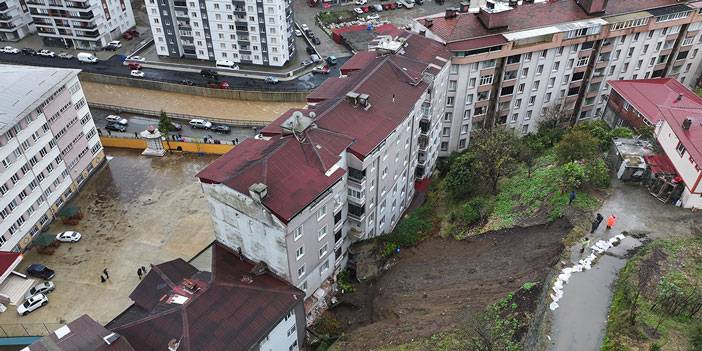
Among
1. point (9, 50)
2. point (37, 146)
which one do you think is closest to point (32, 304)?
point (37, 146)

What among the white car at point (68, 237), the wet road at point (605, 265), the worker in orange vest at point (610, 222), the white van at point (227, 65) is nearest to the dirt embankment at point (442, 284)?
the wet road at point (605, 265)

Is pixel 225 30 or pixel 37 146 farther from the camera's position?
pixel 225 30

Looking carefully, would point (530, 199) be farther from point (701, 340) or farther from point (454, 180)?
point (701, 340)

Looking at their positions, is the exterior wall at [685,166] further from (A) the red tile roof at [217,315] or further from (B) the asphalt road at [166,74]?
(B) the asphalt road at [166,74]

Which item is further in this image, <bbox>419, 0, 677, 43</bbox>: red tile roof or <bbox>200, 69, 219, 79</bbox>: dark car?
<bbox>200, 69, 219, 79</bbox>: dark car

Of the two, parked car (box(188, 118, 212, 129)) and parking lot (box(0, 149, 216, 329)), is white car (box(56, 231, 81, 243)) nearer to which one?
parking lot (box(0, 149, 216, 329))

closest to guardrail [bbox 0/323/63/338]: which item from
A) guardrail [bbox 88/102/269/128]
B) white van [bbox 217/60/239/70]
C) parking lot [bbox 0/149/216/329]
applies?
parking lot [bbox 0/149/216/329]

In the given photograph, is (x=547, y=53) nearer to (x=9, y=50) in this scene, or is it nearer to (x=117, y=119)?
(x=117, y=119)

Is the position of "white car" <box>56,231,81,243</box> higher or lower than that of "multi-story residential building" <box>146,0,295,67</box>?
lower
